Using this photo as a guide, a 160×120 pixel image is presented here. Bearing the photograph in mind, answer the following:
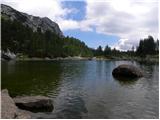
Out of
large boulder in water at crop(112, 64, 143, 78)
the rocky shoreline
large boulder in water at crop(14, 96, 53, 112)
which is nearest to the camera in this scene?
the rocky shoreline

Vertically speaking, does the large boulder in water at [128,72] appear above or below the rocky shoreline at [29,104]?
above

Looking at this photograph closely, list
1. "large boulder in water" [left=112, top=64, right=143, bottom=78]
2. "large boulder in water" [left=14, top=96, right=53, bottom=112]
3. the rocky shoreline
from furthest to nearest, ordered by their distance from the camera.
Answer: "large boulder in water" [left=112, top=64, right=143, bottom=78]
"large boulder in water" [left=14, top=96, right=53, bottom=112]
the rocky shoreline

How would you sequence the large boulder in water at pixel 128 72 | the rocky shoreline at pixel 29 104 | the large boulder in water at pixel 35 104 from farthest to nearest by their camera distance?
the large boulder in water at pixel 128 72 < the large boulder in water at pixel 35 104 < the rocky shoreline at pixel 29 104

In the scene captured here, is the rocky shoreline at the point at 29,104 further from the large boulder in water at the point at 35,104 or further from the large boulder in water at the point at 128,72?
the large boulder in water at the point at 128,72

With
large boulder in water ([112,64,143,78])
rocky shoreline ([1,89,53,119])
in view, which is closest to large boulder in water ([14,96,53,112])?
rocky shoreline ([1,89,53,119])

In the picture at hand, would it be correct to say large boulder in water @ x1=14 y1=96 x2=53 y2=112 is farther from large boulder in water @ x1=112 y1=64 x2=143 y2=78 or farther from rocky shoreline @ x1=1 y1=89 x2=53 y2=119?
large boulder in water @ x1=112 y1=64 x2=143 y2=78

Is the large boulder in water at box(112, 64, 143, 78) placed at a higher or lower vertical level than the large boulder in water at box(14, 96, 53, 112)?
higher

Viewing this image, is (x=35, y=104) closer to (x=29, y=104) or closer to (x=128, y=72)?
(x=29, y=104)

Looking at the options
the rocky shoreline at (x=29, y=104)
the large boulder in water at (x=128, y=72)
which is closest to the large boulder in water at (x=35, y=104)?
the rocky shoreline at (x=29, y=104)

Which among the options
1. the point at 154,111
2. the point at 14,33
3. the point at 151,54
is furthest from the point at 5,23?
the point at 154,111

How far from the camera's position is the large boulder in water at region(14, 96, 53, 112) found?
24875mm

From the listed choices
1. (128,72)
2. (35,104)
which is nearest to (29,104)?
(35,104)

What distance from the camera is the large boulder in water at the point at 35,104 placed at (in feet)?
81.6

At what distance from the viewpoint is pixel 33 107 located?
25.0m
